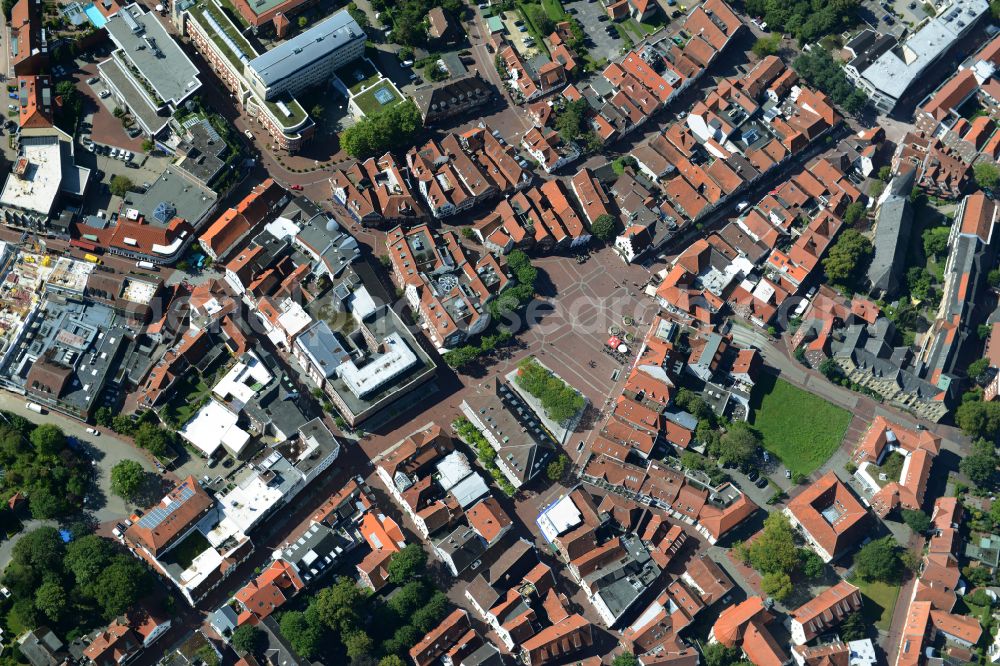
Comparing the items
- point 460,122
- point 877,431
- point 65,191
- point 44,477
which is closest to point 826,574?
point 877,431

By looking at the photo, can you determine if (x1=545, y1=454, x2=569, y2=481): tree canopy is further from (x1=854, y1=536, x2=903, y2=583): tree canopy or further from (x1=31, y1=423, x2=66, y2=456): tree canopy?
(x1=31, y1=423, x2=66, y2=456): tree canopy

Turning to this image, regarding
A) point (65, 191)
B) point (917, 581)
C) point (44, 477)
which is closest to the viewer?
point (44, 477)

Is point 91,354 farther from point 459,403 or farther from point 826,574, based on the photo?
point 826,574

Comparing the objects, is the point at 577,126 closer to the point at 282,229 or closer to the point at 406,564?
the point at 282,229

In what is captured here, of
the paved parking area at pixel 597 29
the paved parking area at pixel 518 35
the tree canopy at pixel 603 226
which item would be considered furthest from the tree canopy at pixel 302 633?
the paved parking area at pixel 597 29

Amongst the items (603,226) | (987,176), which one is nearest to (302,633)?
(603,226)
